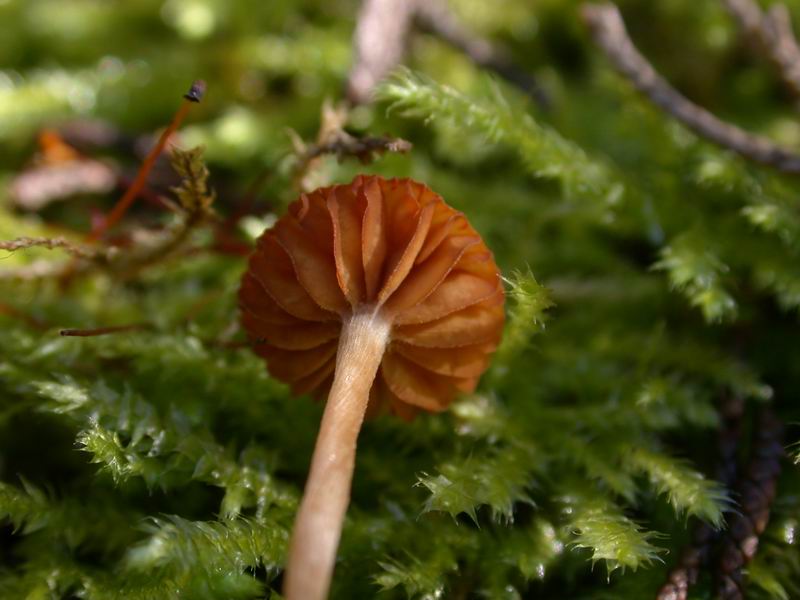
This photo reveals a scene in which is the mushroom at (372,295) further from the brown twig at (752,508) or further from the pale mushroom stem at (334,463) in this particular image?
the brown twig at (752,508)

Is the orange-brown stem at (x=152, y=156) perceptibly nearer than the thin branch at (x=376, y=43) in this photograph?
Yes

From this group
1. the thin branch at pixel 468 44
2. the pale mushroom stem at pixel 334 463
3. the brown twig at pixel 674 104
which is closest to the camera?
the pale mushroom stem at pixel 334 463

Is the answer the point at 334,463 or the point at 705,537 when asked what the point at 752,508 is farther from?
the point at 334,463

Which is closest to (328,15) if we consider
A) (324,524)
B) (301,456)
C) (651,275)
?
(651,275)

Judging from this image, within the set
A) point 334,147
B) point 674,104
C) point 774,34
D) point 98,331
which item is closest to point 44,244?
point 98,331

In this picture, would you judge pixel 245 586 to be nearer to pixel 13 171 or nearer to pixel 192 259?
pixel 192 259

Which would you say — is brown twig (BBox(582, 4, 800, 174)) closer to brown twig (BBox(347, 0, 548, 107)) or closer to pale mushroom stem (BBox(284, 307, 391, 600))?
brown twig (BBox(347, 0, 548, 107))

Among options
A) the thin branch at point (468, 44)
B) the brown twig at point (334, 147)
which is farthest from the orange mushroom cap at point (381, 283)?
the thin branch at point (468, 44)
